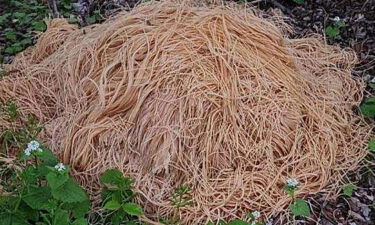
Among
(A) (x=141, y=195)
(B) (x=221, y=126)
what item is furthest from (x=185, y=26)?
(A) (x=141, y=195)

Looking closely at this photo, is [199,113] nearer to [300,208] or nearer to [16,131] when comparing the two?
[300,208]

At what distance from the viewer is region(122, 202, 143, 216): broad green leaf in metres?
2.29

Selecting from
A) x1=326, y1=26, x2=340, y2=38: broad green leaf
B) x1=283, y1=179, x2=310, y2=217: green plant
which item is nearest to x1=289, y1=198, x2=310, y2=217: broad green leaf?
x1=283, y1=179, x2=310, y2=217: green plant

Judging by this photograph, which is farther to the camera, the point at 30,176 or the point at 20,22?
the point at 20,22

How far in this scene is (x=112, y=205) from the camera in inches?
90.9

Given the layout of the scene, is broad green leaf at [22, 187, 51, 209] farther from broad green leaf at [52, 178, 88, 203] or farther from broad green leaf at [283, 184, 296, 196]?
broad green leaf at [283, 184, 296, 196]

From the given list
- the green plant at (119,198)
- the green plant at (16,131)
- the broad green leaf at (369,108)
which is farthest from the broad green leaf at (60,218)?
the broad green leaf at (369,108)

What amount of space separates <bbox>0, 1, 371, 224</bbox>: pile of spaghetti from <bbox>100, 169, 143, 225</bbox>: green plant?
0.10 metres

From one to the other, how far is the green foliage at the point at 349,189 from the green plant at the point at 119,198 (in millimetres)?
762

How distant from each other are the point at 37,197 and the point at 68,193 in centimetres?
13

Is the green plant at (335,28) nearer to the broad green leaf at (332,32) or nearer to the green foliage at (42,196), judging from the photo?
the broad green leaf at (332,32)

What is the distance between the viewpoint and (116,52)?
2859mm

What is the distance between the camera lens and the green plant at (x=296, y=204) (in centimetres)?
239

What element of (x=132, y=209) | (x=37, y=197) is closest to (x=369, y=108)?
(x=132, y=209)
